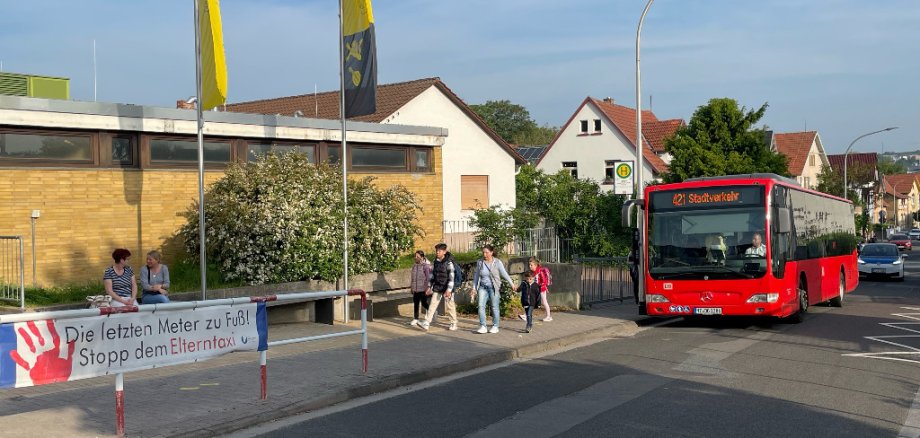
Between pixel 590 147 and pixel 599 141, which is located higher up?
pixel 599 141

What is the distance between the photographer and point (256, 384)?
9766 millimetres

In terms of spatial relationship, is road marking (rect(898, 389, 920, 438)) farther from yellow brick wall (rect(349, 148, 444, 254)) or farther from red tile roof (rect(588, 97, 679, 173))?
red tile roof (rect(588, 97, 679, 173))

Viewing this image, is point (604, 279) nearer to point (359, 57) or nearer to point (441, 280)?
point (441, 280)

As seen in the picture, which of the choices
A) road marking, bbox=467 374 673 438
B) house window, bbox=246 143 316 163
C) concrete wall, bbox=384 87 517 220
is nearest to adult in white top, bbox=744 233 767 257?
road marking, bbox=467 374 673 438

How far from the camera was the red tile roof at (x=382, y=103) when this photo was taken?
31600 millimetres

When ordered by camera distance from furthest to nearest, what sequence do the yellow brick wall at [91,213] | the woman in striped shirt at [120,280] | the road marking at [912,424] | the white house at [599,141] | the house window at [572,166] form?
the house window at [572,166]
the white house at [599,141]
the yellow brick wall at [91,213]
the woman in striped shirt at [120,280]
the road marking at [912,424]

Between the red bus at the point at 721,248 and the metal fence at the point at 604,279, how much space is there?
5046 millimetres

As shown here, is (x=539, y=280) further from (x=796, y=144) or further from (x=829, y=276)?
(x=796, y=144)

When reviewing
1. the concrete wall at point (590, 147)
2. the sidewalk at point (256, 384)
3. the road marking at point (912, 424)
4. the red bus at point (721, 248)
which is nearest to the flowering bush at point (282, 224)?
the sidewalk at point (256, 384)

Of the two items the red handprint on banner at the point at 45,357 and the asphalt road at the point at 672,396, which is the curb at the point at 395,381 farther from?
the red handprint on banner at the point at 45,357

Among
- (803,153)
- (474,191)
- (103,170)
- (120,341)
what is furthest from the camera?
(803,153)

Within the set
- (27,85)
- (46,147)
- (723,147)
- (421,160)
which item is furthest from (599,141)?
A: (46,147)

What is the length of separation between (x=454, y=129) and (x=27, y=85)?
18036 millimetres

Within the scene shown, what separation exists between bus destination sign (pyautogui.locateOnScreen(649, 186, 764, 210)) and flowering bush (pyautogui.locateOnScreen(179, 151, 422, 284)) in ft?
18.3
